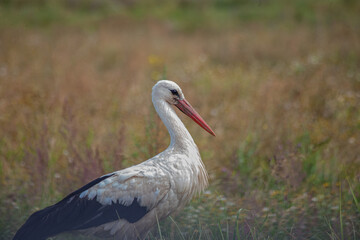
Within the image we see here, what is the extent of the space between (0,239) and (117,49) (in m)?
6.18

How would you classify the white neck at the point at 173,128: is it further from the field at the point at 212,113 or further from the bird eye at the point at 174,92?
the field at the point at 212,113

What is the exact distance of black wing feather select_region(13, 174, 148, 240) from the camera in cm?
231

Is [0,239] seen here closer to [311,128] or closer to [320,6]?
[311,128]

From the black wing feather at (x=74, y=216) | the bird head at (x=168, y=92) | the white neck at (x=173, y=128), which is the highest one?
the bird head at (x=168, y=92)

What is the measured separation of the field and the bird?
23 centimetres

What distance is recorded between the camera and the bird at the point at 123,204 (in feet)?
7.70

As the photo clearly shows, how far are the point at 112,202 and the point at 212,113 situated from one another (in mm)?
2859

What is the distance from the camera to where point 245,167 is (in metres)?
3.64

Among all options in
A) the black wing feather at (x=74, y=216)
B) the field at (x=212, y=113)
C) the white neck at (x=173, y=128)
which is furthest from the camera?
the field at (x=212, y=113)

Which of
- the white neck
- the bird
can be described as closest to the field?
the bird

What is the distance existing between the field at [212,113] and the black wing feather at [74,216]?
28cm

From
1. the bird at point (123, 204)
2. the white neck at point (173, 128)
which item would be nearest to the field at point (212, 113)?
the bird at point (123, 204)

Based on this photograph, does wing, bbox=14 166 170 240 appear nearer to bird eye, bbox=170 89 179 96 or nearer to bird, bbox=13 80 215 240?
bird, bbox=13 80 215 240

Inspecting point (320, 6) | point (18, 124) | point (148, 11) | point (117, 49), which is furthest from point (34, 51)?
point (320, 6)
